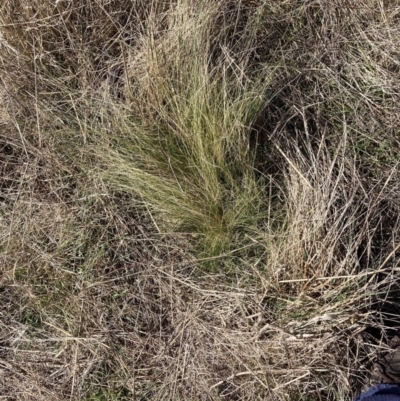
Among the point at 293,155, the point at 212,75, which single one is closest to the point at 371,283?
the point at 293,155

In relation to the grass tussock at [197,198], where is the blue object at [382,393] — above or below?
below

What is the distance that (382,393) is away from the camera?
1642 mm

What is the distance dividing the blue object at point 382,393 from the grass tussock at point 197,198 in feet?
0.13

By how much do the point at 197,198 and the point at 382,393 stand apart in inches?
28.8

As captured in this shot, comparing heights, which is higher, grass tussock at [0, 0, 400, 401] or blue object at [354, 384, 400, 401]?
grass tussock at [0, 0, 400, 401]

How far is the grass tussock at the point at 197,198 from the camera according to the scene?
167 cm

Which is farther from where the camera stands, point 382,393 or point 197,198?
point 197,198

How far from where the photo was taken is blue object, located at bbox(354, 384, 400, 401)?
1.62 meters

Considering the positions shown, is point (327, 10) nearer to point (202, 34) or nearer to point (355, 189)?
point (202, 34)

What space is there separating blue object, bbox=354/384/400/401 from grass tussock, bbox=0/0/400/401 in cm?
4

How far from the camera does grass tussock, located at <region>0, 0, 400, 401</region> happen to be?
1.67 meters

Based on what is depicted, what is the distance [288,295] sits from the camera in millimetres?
1666

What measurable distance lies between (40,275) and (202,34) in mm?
873

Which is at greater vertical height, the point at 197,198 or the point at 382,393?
the point at 197,198
